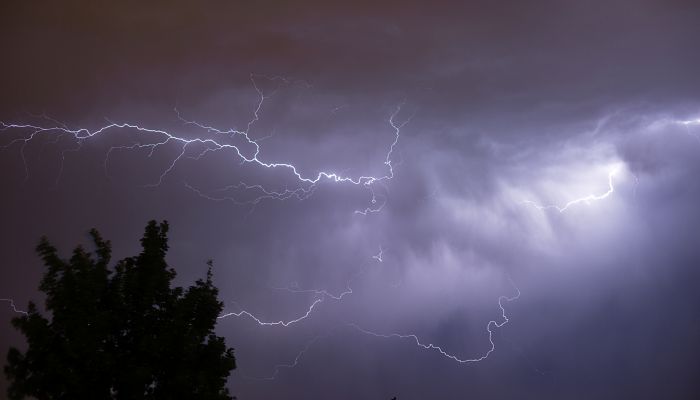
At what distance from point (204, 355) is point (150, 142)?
42.3ft

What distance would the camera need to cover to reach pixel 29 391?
222 inches

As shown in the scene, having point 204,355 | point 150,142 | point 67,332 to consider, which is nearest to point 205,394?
point 204,355

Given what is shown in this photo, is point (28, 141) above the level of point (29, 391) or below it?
above

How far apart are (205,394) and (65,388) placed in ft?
4.72

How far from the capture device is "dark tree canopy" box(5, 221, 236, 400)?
18.7 feet

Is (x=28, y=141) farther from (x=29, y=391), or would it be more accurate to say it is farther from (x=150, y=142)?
(x=29, y=391)

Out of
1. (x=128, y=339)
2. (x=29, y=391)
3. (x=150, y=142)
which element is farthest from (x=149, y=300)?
(x=150, y=142)

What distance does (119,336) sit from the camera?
6.22m

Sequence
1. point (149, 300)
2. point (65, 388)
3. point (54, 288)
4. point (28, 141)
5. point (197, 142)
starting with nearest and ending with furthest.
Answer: point (65, 388), point (54, 288), point (149, 300), point (28, 141), point (197, 142)

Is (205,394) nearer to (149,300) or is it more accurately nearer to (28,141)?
(149,300)

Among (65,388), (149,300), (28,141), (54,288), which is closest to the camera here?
(65,388)

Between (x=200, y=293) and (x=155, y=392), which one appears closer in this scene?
(x=155, y=392)

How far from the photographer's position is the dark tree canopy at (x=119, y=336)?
224 inches

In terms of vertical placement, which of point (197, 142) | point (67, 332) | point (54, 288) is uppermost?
point (197, 142)
